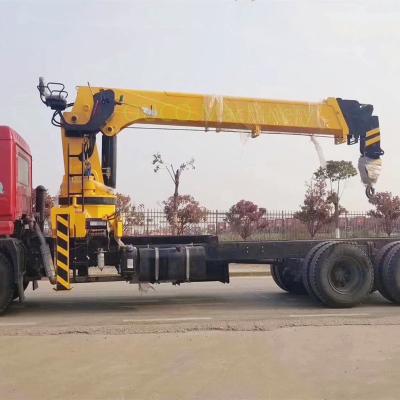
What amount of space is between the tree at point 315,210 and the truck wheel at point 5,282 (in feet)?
57.0

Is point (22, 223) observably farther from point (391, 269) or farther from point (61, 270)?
point (391, 269)

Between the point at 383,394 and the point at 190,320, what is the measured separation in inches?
155

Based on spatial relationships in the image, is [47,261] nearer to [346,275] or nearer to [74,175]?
[74,175]

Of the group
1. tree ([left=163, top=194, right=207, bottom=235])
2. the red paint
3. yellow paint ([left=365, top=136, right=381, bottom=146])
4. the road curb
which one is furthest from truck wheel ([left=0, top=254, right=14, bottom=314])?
tree ([left=163, top=194, right=207, bottom=235])

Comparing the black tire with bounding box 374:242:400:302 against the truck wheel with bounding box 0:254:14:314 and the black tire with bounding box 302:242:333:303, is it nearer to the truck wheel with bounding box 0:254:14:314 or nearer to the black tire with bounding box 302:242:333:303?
the black tire with bounding box 302:242:333:303

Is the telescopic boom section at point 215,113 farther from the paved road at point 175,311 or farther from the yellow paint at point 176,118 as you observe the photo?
the paved road at point 175,311

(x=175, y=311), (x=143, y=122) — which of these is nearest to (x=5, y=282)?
(x=175, y=311)

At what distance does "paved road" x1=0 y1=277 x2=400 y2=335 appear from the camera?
781 cm

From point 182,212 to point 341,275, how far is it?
46.9ft

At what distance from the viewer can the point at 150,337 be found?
7000mm

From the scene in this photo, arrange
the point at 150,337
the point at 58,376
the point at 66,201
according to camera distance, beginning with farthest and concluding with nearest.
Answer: the point at 66,201 < the point at 150,337 < the point at 58,376

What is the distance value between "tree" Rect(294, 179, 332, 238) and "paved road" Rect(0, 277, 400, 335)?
12.6 meters

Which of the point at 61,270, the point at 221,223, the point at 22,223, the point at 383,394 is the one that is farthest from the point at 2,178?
the point at 221,223

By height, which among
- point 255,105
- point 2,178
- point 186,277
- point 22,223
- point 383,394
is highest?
point 255,105
